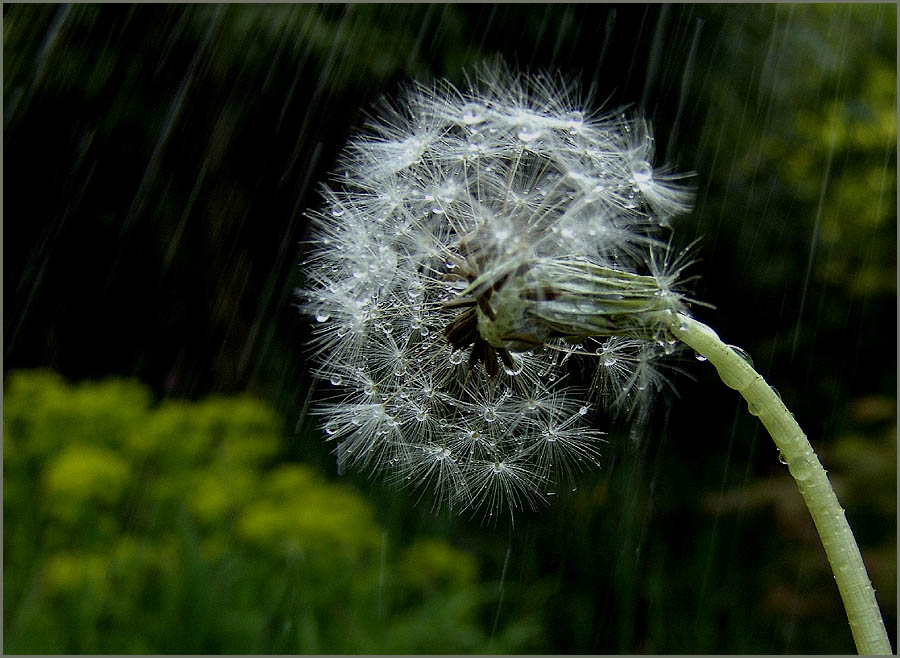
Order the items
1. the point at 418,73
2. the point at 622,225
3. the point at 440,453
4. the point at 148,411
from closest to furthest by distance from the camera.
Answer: the point at 622,225, the point at 440,453, the point at 418,73, the point at 148,411

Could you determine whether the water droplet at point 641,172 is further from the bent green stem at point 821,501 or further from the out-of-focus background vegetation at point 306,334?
the out-of-focus background vegetation at point 306,334

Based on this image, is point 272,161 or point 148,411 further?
point 148,411

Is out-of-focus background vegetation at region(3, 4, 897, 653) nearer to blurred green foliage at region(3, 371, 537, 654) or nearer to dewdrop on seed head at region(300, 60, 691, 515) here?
blurred green foliage at region(3, 371, 537, 654)

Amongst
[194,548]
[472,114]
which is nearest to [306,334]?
[194,548]

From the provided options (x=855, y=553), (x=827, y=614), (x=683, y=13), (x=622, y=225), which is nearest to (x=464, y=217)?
(x=622, y=225)

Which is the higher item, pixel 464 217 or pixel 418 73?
pixel 418 73

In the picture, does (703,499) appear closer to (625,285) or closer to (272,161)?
(272,161)

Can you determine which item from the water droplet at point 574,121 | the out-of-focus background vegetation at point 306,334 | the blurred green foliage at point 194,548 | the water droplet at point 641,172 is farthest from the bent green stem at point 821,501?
the blurred green foliage at point 194,548
